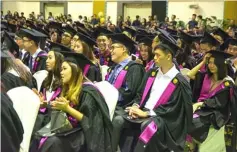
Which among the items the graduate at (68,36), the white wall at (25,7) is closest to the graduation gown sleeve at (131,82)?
the graduate at (68,36)

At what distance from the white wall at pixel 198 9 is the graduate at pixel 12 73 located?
16.7 metres

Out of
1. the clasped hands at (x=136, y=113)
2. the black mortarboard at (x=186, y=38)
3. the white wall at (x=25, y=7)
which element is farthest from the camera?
the white wall at (x=25, y=7)

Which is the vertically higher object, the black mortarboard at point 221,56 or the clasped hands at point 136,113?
the black mortarboard at point 221,56

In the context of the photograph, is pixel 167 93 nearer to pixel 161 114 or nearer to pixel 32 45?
pixel 161 114

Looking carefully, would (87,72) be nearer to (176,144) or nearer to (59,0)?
(176,144)

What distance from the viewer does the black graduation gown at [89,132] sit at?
11.7 feet

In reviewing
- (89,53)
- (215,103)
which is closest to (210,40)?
(89,53)

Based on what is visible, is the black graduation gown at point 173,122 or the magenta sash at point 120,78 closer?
the black graduation gown at point 173,122

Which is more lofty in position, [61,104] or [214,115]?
[61,104]

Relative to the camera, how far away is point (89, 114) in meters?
3.64

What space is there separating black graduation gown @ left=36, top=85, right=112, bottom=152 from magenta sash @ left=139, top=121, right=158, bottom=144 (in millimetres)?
416

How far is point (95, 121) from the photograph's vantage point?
3.66 metres

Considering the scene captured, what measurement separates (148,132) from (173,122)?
0.99 feet

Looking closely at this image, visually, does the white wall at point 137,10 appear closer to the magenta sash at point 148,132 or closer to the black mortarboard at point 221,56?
the black mortarboard at point 221,56
